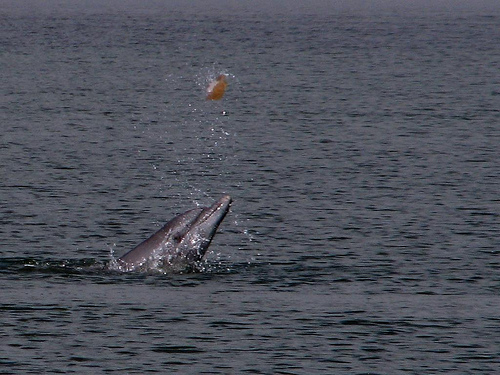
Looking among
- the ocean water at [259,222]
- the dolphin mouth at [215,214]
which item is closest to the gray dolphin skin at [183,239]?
the dolphin mouth at [215,214]

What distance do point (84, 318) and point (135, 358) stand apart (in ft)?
8.34

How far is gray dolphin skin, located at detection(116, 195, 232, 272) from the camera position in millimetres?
25484

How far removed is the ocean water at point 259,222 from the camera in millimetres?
21656

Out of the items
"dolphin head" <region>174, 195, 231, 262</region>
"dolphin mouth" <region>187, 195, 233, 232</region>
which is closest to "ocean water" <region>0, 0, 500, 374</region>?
"dolphin head" <region>174, 195, 231, 262</region>

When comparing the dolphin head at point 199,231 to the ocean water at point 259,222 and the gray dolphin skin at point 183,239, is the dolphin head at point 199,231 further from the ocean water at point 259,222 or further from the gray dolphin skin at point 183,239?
the ocean water at point 259,222

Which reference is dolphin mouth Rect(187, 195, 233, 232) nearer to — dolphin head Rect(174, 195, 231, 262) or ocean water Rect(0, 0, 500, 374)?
dolphin head Rect(174, 195, 231, 262)

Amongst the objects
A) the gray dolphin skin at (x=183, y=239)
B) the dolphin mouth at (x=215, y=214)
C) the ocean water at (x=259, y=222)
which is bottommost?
the ocean water at (x=259, y=222)

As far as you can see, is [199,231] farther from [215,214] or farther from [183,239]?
[215,214]

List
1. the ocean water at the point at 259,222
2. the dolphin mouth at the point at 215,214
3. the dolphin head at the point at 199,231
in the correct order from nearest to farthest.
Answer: the ocean water at the point at 259,222 → the dolphin mouth at the point at 215,214 → the dolphin head at the point at 199,231

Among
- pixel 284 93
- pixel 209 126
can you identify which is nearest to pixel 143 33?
pixel 284 93

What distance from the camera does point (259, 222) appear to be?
3325 cm

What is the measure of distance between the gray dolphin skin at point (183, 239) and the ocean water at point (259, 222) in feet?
1.27

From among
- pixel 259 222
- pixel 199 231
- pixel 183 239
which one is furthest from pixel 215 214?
pixel 259 222

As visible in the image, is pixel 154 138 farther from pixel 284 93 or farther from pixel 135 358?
pixel 135 358
